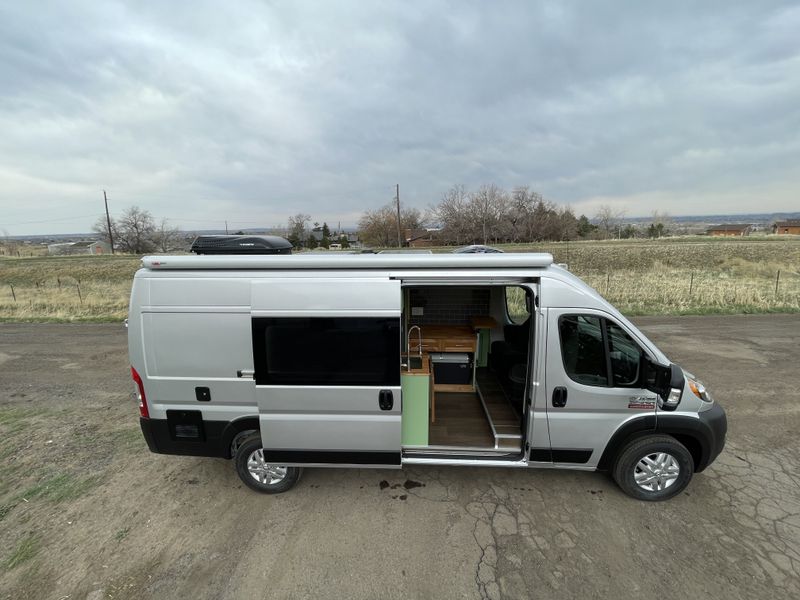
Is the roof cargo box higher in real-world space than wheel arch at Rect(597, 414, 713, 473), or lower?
higher

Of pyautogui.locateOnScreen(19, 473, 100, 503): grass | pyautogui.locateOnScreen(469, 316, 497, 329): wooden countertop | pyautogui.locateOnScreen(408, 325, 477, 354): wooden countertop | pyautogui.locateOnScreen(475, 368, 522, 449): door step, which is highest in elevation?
pyautogui.locateOnScreen(469, 316, 497, 329): wooden countertop

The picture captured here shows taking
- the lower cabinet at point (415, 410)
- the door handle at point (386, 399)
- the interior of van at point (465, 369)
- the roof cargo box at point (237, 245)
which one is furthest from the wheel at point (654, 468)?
the roof cargo box at point (237, 245)

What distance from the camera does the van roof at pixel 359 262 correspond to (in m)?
3.12

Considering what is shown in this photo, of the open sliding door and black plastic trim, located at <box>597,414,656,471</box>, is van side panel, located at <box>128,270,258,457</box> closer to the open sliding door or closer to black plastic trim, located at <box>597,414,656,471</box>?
the open sliding door

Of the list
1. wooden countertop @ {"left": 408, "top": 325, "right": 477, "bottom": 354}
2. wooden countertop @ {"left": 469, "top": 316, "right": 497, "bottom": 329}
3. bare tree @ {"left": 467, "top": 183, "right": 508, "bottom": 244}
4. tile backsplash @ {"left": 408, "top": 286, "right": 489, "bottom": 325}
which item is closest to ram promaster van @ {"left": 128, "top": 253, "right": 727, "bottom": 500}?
wooden countertop @ {"left": 408, "top": 325, "right": 477, "bottom": 354}

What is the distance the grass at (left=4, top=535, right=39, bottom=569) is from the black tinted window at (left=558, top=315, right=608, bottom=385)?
15.1 feet

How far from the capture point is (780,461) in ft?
12.9

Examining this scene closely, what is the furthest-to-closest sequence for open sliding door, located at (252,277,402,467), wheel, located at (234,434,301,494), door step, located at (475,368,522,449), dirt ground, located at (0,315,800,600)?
door step, located at (475,368,522,449) → wheel, located at (234,434,301,494) → open sliding door, located at (252,277,402,467) → dirt ground, located at (0,315,800,600)

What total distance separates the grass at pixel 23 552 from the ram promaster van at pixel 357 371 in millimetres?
1071

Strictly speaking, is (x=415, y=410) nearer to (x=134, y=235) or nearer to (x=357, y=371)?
(x=357, y=371)

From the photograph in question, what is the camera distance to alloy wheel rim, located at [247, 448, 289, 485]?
351cm

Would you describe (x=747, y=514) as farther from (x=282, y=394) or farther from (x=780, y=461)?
(x=282, y=394)

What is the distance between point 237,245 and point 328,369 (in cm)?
163

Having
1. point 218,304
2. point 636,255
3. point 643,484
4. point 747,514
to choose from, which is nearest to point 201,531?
point 218,304
